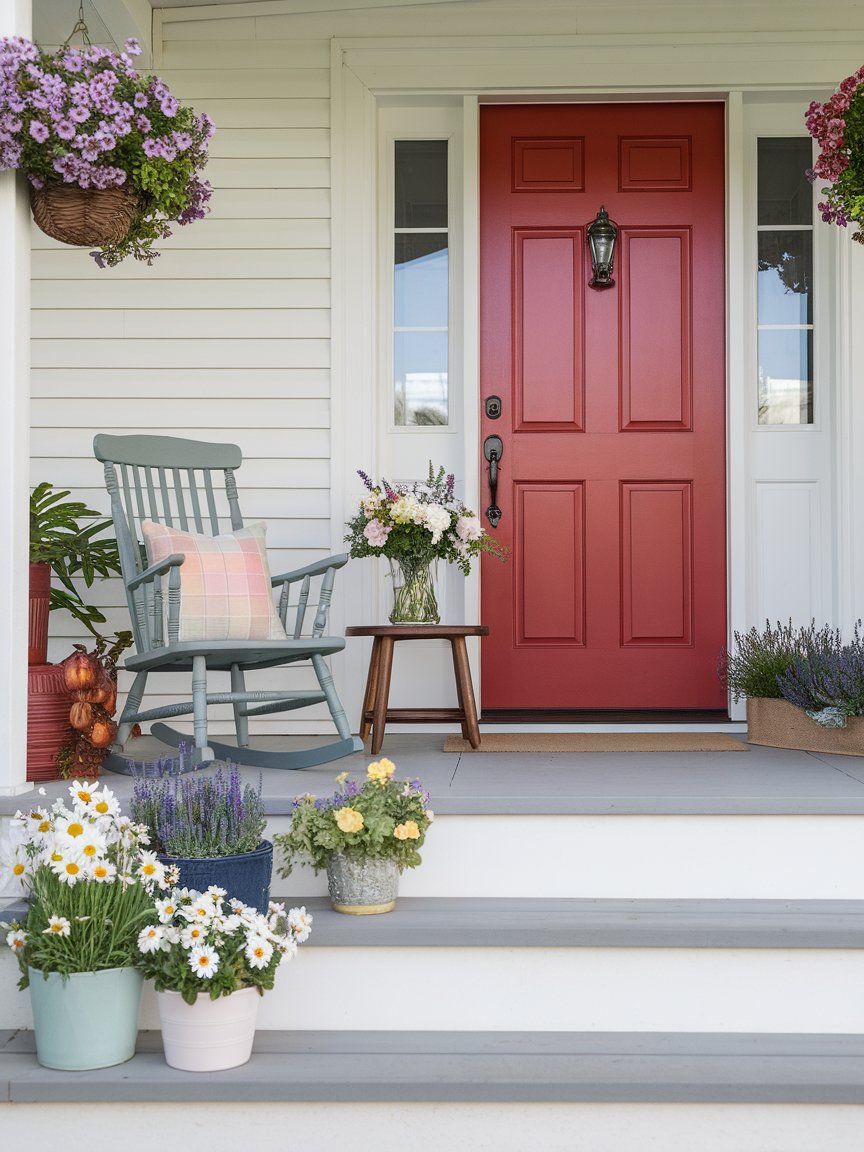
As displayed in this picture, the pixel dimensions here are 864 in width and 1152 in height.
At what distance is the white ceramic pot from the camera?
195cm

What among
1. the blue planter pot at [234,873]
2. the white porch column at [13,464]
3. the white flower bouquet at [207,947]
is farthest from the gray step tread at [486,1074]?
the white porch column at [13,464]

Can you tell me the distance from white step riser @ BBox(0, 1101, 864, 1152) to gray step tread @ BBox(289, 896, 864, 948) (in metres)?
0.32

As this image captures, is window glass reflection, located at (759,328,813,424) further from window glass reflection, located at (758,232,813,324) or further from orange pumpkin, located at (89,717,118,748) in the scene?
orange pumpkin, located at (89,717,118,748)

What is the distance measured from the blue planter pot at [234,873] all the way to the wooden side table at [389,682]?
1.04 meters

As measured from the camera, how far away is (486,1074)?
1.95 meters

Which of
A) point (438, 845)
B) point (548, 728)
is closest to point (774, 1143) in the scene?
point (438, 845)

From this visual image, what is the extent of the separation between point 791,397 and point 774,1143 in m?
2.55

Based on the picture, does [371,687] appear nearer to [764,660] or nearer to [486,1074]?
[764,660]

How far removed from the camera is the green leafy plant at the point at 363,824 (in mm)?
2254

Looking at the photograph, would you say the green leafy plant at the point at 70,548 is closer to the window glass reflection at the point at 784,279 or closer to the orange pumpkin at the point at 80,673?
the orange pumpkin at the point at 80,673

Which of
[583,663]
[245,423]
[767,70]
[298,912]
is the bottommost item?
[298,912]

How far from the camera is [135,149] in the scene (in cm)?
266

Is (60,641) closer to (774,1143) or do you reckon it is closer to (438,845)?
(438,845)

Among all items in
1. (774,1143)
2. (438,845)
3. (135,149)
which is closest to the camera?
(774,1143)
